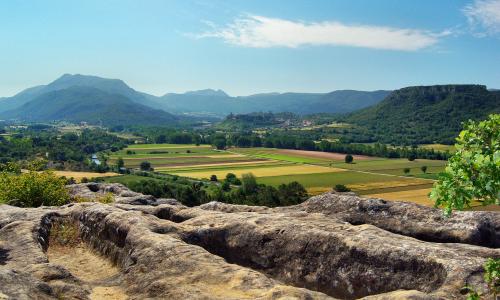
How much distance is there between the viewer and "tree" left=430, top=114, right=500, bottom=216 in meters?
10.5

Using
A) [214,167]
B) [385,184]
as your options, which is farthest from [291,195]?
[214,167]

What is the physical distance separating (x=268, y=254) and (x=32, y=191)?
3198 cm

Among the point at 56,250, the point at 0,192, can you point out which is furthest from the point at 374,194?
the point at 56,250

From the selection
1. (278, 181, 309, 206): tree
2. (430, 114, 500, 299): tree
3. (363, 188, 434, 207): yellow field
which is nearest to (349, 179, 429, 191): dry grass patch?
(363, 188, 434, 207): yellow field

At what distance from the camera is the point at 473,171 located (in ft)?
35.5

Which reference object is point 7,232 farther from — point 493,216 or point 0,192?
point 493,216

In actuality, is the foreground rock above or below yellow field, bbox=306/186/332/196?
above

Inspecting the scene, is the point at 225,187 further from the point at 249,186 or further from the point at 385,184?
the point at 385,184

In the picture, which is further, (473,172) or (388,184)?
(388,184)

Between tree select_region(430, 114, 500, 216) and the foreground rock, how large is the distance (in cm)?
383

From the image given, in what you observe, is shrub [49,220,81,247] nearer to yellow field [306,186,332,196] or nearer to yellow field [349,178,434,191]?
yellow field [306,186,332,196]

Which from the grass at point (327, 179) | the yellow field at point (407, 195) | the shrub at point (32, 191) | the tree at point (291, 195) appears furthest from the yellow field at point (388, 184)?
the shrub at point (32, 191)

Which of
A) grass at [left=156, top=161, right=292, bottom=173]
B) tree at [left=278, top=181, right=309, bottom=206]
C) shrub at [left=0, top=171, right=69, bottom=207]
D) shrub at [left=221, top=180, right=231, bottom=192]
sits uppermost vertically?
shrub at [left=0, top=171, right=69, bottom=207]

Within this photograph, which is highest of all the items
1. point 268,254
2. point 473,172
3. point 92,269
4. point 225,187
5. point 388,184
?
point 473,172
